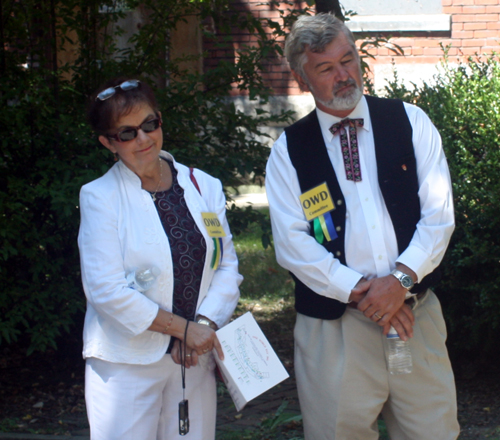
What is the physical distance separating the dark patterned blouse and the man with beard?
0.34m

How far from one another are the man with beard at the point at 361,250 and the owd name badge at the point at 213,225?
23cm

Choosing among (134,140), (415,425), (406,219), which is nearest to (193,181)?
(134,140)

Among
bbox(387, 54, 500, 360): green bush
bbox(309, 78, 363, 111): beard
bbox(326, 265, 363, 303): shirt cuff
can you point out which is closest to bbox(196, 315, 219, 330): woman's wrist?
bbox(326, 265, 363, 303): shirt cuff

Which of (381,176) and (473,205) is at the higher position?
(381,176)

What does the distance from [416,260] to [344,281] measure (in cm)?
28

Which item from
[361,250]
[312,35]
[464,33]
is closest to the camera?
[361,250]

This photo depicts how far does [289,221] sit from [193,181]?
1.46 feet

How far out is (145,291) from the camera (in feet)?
8.11

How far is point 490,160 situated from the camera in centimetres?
382

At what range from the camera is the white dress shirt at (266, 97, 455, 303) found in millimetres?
2496

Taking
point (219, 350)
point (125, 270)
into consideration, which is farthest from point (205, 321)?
point (125, 270)

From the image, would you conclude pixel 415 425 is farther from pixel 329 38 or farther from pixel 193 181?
pixel 329 38

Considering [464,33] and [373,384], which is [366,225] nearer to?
[373,384]

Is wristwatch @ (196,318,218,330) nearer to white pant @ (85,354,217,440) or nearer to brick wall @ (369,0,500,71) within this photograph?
white pant @ (85,354,217,440)
